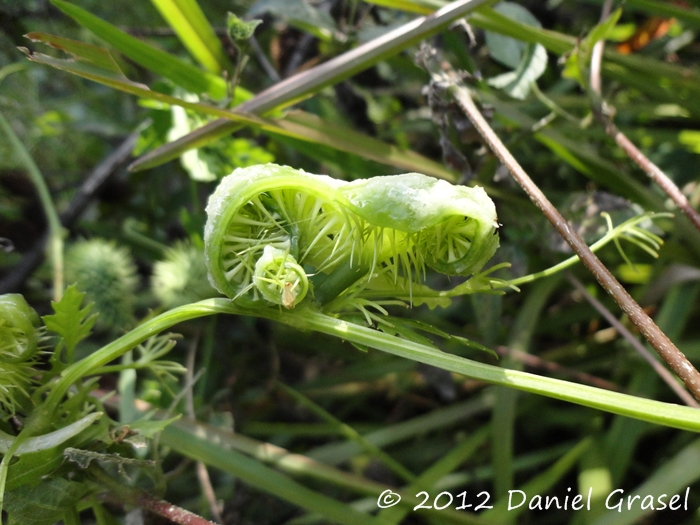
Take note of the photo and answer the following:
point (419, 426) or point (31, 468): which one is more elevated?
point (419, 426)

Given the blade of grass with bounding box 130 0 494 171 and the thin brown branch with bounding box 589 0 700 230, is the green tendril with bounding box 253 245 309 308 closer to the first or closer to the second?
the blade of grass with bounding box 130 0 494 171

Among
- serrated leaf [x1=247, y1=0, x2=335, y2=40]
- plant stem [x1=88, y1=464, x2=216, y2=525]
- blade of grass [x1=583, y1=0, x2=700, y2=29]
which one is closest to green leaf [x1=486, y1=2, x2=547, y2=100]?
blade of grass [x1=583, y1=0, x2=700, y2=29]

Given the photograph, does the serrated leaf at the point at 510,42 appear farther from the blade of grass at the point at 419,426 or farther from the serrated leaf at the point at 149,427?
the serrated leaf at the point at 149,427

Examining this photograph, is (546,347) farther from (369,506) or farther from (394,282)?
(394,282)

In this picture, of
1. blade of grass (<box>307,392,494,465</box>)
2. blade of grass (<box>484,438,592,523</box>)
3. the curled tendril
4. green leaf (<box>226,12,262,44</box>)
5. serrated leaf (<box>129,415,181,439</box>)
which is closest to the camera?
the curled tendril

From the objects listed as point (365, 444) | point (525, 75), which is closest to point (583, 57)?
point (525, 75)

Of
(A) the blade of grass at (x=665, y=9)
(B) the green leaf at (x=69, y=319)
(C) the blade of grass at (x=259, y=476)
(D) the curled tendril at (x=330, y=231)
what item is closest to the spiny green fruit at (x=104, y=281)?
(C) the blade of grass at (x=259, y=476)

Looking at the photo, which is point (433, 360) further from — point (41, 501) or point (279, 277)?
point (41, 501)
